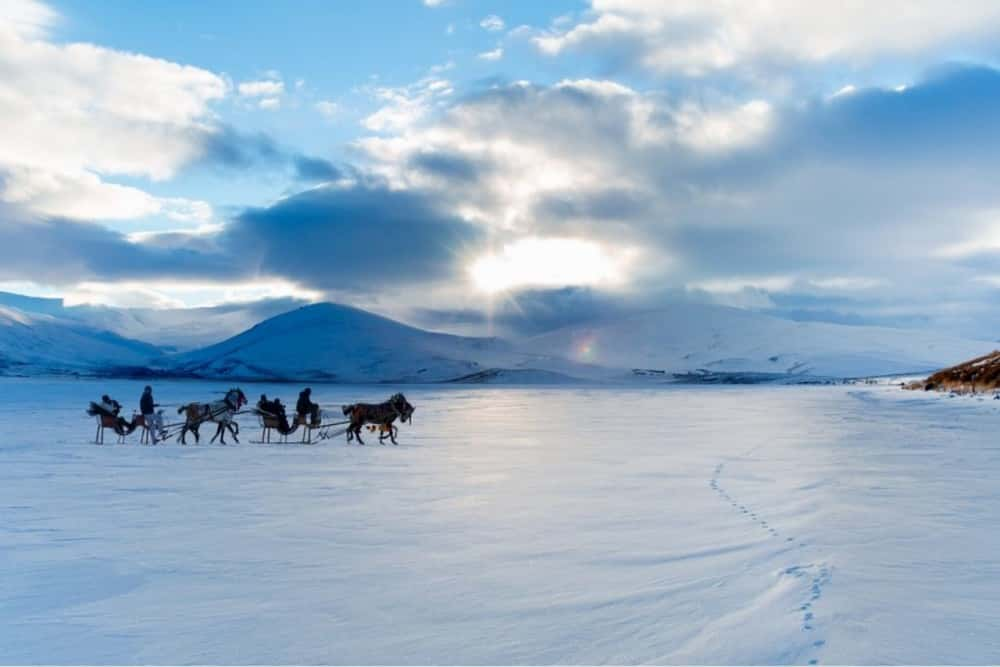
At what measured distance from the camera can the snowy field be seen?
190 inches

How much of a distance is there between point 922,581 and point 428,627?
3799 millimetres

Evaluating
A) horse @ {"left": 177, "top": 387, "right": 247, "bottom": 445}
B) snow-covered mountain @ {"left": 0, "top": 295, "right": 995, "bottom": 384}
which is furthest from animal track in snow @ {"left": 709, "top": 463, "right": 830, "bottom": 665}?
snow-covered mountain @ {"left": 0, "top": 295, "right": 995, "bottom": 384}

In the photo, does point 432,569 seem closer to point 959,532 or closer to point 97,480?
point 959,532

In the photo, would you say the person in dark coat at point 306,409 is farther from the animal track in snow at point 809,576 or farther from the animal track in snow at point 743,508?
the animal track in snow at point 809,576

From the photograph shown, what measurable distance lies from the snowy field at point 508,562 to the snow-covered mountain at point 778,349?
438ft

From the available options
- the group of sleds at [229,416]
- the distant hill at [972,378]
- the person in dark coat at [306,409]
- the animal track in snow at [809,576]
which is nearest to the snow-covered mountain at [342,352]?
the distant hill at [972,378]

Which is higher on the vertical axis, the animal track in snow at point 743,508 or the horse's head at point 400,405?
the horse's head at point 400,405

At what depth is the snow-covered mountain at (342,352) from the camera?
501ft

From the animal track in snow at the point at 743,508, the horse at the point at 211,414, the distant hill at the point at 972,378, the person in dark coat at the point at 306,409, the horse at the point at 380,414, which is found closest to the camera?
the animal track in snow at the point at 743,508

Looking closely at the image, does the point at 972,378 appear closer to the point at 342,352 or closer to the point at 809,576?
the point at 809,576

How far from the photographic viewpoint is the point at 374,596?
19.0 ft

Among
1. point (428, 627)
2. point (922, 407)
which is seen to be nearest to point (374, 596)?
point (428, 627)

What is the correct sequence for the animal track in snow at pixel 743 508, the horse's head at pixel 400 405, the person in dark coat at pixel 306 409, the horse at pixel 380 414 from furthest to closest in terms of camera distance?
1. the person in dark coat at pixel 306 409
2. the horse's head at pixel 400 405
3. the horse at pixel 380 414
4. the animal track in snow at pixel 743 508

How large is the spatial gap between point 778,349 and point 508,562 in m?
172
